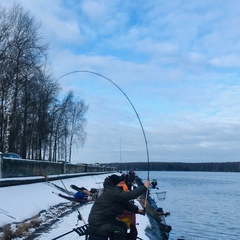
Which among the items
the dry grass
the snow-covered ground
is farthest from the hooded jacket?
the dry grass

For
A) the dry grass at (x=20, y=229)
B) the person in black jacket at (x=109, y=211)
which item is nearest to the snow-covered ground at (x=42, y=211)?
the dry grass at (x=20, y=229)

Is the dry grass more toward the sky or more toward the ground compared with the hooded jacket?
more toward the ground

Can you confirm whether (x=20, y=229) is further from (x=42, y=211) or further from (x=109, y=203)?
(x=109, y=203)

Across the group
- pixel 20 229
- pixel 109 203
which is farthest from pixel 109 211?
pixel 20 229

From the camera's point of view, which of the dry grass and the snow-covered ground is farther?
the snow-covered ground

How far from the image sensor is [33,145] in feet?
165

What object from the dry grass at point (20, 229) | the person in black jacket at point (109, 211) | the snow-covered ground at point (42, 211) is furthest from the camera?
the snow-covered ground at point (42, 211)

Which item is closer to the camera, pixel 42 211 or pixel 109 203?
pixel 109 203

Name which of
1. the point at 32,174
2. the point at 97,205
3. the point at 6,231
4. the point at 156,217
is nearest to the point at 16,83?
the point at 32,174

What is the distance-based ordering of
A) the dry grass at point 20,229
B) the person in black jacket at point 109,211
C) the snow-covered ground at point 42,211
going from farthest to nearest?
the snow-covered ground at point 42,211
the dry grass at point 20,229
the person in black jacket at point 109,211

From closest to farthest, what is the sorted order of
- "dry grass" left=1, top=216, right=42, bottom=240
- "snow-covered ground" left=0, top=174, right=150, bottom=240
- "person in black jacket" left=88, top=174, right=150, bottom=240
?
"person in black jacket" left=88, top=174, right=150, bottom=240, "dry grass" left=1, top=216, right=42, bottom=240, "snow-covered ground" left=0, top=174, right=150, bottom=240

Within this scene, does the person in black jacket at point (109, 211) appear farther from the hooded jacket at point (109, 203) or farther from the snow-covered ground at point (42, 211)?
the snow-covered ground at point (42, 211)

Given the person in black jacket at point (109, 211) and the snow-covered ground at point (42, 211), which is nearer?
the person in black jacket at point (109, 211)

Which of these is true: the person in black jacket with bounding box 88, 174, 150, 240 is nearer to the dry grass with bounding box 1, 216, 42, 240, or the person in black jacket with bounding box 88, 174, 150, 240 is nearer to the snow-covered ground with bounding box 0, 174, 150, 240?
the snow-covered ground with bounding box 0, 174, 150, 240
